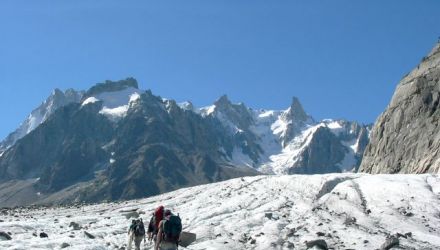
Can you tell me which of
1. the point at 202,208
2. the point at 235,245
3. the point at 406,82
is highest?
the point at 406,82

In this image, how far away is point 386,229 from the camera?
4659cm

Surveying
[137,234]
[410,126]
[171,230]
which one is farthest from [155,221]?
[410,126]

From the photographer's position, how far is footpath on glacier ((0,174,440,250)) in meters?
40.8

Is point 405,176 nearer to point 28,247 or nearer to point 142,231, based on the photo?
point 142,231

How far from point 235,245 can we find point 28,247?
12618 mm

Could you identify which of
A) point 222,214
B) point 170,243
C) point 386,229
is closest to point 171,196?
point 222,214

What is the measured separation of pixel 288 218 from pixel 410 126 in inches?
2824

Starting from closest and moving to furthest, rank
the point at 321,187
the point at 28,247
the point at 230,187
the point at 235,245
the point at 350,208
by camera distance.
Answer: the point at 28,247, the point at 235,245, the point at 350,208, the point at 321,187, the point at 230,187

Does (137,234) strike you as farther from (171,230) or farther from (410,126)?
(410,126)

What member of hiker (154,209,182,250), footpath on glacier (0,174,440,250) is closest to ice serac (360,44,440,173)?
footpath on glacier (0,174,440,250)

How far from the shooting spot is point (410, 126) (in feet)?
384

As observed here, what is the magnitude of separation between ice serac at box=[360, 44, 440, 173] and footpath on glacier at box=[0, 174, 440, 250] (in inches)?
1377

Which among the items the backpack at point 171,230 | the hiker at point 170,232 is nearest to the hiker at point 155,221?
the hiker at point 170,232

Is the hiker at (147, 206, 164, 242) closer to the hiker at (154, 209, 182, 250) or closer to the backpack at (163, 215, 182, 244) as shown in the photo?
the hiker at (154, 209, 182, 250)
